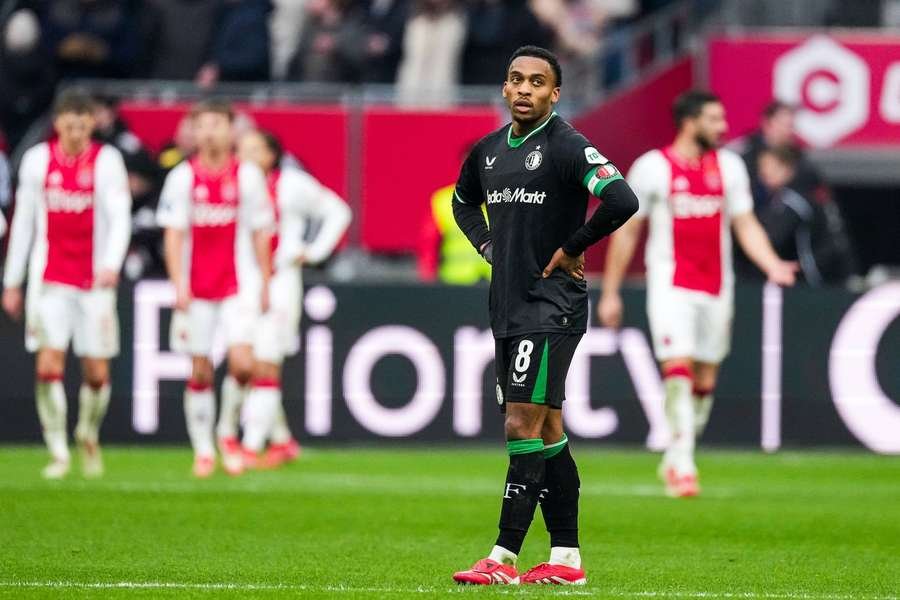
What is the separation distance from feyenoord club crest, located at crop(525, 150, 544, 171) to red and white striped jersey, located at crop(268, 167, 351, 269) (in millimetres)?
7041

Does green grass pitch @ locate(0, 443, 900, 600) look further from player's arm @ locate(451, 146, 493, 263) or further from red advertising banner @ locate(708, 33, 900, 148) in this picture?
red advertising banner @ locate(708, 33, 900, 148)

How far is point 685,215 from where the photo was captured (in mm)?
12930

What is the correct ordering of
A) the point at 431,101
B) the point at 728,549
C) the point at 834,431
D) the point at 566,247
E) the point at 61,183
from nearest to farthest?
the point at 566,247 < the point at 728,549 < the point at 61,183 < the point at 834,431 < the point at 431,101

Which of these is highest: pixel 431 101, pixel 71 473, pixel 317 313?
pixel 431 101

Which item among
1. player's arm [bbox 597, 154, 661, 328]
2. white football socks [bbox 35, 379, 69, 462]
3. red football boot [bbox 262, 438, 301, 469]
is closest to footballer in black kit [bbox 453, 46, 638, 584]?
player's arm [bbox 597, 154, 661, 328]

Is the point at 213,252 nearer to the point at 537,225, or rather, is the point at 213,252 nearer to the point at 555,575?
the point at 537,225

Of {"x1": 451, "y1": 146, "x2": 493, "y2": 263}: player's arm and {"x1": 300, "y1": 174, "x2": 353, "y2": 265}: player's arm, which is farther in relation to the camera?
{"x1": 300, "y1": 174, "x2": 353, "y2": 265}: player's arm

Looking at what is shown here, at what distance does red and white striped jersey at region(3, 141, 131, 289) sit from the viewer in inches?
529

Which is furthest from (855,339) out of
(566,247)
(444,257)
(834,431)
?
(566,247)

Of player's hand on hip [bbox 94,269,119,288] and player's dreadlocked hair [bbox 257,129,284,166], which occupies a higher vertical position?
player's dreadlocked hair [bbox 257,129,284,166]

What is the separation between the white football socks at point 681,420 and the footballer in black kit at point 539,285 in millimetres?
4338

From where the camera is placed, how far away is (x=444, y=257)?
17.3 metres

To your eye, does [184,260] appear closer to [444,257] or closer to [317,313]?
[317,313]

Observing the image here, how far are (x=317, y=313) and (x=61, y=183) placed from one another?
342 centimetres
